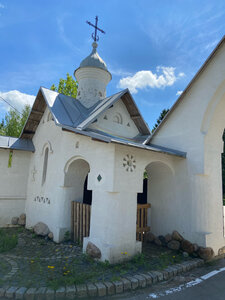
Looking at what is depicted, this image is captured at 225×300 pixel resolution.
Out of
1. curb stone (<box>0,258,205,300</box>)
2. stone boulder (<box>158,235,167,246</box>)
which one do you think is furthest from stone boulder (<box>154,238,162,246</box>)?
curb stone (<box>0,258,205,300</box>)

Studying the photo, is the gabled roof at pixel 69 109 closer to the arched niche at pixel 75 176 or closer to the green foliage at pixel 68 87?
the arched niche at pixel 75 176

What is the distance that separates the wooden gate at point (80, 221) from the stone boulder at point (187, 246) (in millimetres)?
3123

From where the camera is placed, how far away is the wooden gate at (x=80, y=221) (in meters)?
7.01

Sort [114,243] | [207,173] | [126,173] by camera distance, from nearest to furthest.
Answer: [114,243]
[126,173]
[207,173]

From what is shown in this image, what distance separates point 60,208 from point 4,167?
438 cm

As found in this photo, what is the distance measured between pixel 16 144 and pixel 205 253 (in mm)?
9346

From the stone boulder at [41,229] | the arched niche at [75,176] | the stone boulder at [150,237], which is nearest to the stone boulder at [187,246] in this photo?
the stone boulder at [150,237]

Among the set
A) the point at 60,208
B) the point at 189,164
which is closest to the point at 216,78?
the point at 189,164

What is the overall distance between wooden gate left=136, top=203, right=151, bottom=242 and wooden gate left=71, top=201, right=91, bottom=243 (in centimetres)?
181

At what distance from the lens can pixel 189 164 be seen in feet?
22.4

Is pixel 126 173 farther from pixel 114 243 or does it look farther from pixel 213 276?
pixel 213 276

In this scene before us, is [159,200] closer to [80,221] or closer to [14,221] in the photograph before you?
[80,221]

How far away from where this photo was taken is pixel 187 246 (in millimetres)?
6340

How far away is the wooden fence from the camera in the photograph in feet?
23.1
